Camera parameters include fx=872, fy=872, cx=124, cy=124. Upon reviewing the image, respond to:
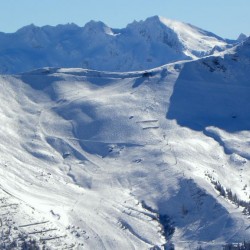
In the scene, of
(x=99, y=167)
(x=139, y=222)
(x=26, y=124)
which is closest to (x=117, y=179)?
(x=99, y=167)

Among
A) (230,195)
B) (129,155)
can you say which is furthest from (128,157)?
(230,195)

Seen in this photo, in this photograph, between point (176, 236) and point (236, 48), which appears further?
point (236, 48)

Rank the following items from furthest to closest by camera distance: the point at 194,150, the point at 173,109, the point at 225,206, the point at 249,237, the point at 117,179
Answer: the point at 173,109
the point at 194,150
the point at 117,179
the point at 225,206
the point at 249,237

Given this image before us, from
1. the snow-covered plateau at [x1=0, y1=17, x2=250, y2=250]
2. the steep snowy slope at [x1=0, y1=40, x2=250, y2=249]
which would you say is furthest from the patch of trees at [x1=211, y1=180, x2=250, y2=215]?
the steep snowy slope at [x1=0, y1=40, x2=250, y2=249]

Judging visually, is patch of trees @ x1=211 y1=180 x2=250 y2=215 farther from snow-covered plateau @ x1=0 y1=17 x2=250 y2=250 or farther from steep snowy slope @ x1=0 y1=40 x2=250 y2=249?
steep snowy slope @ x1=0 y1=40 x2=250 y2=249

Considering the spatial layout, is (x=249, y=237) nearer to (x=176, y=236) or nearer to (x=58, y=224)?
(x=176, y=236)

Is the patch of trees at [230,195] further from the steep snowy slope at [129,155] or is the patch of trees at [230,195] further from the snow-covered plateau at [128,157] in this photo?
the steep snowy slope at [129,155]

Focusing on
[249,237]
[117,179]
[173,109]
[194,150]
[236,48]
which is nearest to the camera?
[249,237]
